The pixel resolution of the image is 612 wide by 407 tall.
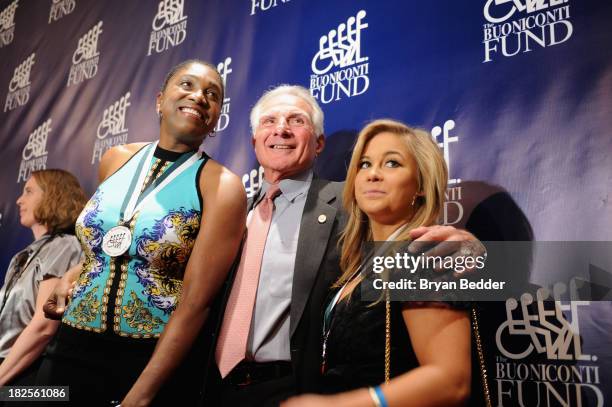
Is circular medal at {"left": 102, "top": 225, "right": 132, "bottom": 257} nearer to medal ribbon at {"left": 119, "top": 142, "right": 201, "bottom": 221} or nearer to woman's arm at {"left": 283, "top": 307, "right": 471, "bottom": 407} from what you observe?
medal ribbon at {"left": 119, "top": 142, "right": 201, "bottom": 221}

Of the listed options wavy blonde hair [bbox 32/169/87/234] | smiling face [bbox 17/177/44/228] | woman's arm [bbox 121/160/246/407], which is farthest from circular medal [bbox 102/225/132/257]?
smiling face [bbox 17/177/44/228]

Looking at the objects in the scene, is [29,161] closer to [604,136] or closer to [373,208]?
[373,208]

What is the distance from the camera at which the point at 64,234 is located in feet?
8.42

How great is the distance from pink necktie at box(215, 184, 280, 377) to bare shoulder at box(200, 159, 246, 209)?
12 centimetres

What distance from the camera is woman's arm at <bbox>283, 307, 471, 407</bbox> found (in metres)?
1.01

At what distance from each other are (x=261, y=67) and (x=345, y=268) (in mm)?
1283

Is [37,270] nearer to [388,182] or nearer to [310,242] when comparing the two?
[310,242]

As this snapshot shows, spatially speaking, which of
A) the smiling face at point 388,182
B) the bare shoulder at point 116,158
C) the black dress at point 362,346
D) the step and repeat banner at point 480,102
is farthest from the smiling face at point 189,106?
the black dress at point 362,346

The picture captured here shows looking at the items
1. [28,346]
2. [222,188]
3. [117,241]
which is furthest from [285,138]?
[28,346]

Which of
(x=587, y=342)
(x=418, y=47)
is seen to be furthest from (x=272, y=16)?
(x=587, y=342)

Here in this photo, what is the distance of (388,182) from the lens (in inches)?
53.1

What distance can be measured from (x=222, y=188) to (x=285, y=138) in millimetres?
309

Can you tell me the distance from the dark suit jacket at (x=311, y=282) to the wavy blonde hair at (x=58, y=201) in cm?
136

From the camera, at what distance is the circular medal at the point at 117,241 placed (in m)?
1.50
